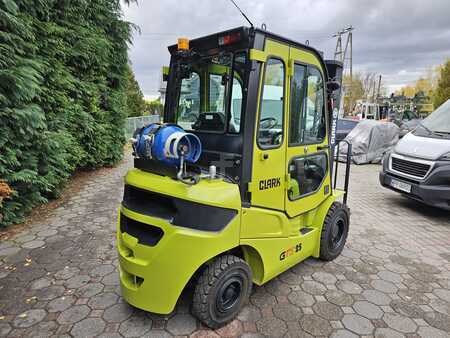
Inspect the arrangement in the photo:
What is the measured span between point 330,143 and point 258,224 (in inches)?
56.5

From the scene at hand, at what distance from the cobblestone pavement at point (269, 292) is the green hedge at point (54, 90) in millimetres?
1024

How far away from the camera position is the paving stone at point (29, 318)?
229cm

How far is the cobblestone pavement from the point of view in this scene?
229 centimetres

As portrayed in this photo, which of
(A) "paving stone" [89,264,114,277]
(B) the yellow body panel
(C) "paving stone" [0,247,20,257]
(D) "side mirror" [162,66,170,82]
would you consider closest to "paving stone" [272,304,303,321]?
(B) the yellow body panel

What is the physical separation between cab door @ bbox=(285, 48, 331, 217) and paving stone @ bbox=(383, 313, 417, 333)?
44.7 inches

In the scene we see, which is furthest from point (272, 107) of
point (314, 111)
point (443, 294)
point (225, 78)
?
point (443, 294)

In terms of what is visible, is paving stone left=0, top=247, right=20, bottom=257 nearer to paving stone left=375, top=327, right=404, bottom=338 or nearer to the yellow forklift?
the yellow forklift

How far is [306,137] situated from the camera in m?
2.78

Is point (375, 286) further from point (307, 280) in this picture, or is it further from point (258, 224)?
point (258, 224)

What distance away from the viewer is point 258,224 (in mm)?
2350

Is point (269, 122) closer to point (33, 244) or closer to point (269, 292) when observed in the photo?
point (269, 292)

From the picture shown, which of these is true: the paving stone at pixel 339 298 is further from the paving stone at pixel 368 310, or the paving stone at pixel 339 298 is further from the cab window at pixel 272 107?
the cab window at pixel 272 107

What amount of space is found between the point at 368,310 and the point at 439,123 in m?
4.58

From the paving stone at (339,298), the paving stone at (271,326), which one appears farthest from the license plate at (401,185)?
the paving stone at (271,326)
